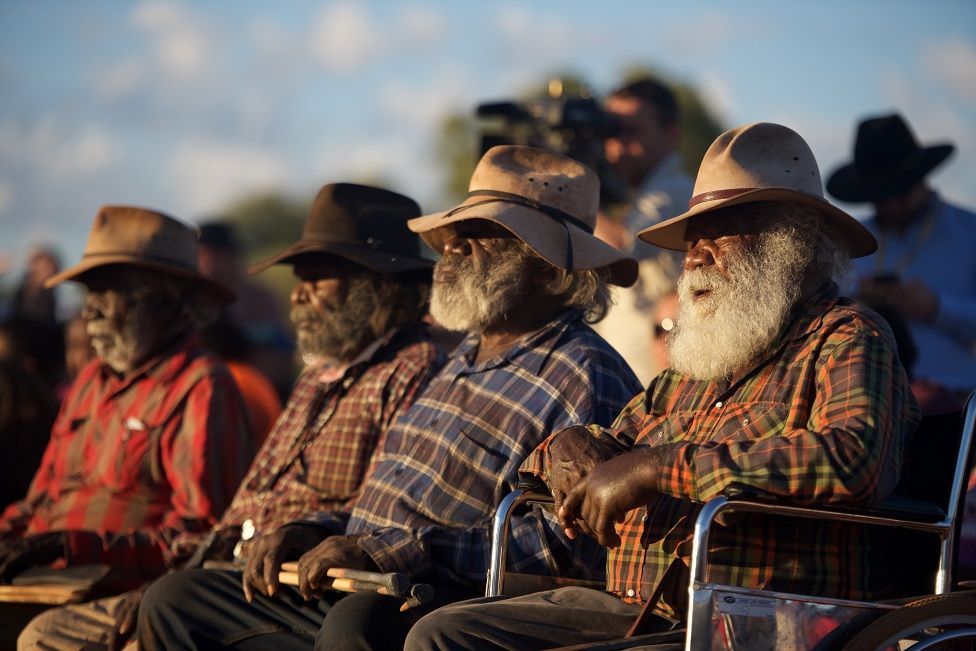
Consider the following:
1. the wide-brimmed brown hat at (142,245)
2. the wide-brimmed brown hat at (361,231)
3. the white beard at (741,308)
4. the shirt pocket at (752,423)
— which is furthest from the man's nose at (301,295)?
the shirt pocket at (752,423)

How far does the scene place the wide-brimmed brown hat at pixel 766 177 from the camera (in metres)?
3.40

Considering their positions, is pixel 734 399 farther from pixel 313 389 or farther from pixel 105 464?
pixel 105 464

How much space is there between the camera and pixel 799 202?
11.3ft

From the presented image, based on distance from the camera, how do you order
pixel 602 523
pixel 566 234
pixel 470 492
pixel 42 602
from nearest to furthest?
pixel 602 523, pixel 470 492, pixel 566 234, pixel 42 602

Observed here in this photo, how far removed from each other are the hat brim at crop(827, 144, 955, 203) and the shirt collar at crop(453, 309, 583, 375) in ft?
7.60

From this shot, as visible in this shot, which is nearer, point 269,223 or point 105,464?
point 105,464

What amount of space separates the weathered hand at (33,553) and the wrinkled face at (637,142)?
11.5ft

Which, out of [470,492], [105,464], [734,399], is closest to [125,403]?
[105,464]

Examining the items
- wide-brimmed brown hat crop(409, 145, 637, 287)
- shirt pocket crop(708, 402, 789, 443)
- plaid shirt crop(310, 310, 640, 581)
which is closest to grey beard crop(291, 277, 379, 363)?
wide-brimmed brown hat crop(409, 145, 637, 287)

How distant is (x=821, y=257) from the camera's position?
346cm

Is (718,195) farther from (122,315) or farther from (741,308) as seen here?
(122,315)

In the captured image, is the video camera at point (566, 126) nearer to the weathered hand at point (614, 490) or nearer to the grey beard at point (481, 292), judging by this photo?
the grey beard at point (481, 292)

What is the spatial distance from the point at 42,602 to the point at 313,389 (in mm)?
1313

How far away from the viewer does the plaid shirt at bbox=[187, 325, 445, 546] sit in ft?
15.1
